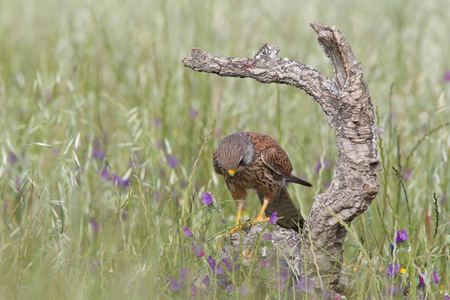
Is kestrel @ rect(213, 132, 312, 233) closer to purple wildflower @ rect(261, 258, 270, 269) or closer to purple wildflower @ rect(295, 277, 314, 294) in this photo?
purple wildflower @ rect(261, 258, 270, 269)

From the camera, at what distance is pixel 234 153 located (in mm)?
3475

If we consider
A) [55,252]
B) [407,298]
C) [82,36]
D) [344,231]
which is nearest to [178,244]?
[55,252]

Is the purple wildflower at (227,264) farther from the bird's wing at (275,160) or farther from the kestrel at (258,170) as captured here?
the bird's wing at (275,160)

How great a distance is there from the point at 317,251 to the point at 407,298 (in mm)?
441

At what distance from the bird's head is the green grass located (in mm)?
286

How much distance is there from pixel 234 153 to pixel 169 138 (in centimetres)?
179

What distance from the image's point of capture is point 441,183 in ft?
13.4

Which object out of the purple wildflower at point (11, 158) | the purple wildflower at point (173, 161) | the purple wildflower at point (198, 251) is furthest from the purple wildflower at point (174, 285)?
the purple wildflower at point (11, 158)

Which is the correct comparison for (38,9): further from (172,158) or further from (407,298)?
(407,298)

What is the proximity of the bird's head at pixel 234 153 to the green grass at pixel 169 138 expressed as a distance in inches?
11.3

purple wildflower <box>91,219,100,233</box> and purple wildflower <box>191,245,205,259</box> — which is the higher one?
purple wildflower <box>191,245,205,259</box>

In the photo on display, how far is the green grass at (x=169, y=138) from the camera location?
2.77 m

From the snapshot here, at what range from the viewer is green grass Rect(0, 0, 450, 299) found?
9.10ft

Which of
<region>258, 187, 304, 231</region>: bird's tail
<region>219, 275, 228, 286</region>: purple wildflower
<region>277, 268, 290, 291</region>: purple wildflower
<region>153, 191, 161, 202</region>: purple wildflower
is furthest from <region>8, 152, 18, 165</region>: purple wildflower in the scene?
<region>277, 268, 290, 291</region>: purple wildflower
